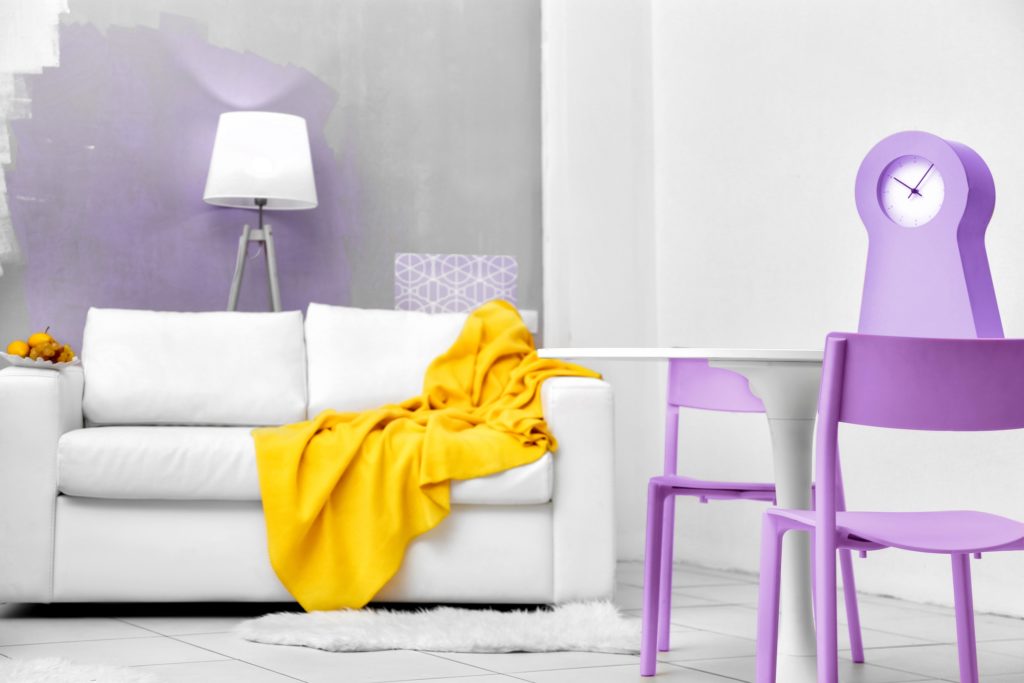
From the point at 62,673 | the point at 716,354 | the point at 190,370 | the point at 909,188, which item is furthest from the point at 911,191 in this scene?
the point at 62,673

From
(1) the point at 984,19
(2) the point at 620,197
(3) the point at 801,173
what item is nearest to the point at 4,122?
(2) the point at 620,197

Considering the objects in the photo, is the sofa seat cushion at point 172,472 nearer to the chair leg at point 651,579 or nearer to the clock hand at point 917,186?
the chair leg at point 651,579

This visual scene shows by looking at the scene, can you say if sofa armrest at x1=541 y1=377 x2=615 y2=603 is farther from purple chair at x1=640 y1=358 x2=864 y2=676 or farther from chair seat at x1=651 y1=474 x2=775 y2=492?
chair seat at x1=651 y1=474 x2=775 y2=492

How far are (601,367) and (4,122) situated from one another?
236 centimetres

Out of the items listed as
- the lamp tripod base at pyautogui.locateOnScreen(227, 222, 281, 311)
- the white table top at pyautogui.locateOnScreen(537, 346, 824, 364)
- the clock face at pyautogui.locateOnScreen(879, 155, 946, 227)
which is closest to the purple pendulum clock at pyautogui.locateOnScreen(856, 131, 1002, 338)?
the clock face at pyautogui.locateOnScreen(879, 155, 946, 227)

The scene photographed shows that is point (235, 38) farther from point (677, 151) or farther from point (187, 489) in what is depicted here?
point (187, 489)

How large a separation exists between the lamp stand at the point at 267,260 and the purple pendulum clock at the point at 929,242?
6.79 ft

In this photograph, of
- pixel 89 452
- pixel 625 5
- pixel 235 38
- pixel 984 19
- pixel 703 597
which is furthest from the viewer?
pixel 625 5

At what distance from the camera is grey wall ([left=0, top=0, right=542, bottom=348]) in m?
4.66

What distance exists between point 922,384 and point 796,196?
2639 mm

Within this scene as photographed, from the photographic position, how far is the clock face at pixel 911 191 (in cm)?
321

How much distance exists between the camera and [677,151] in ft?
15.8

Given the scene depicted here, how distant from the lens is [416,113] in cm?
481

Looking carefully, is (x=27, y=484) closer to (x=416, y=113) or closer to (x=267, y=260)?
(x=267, y=260)
